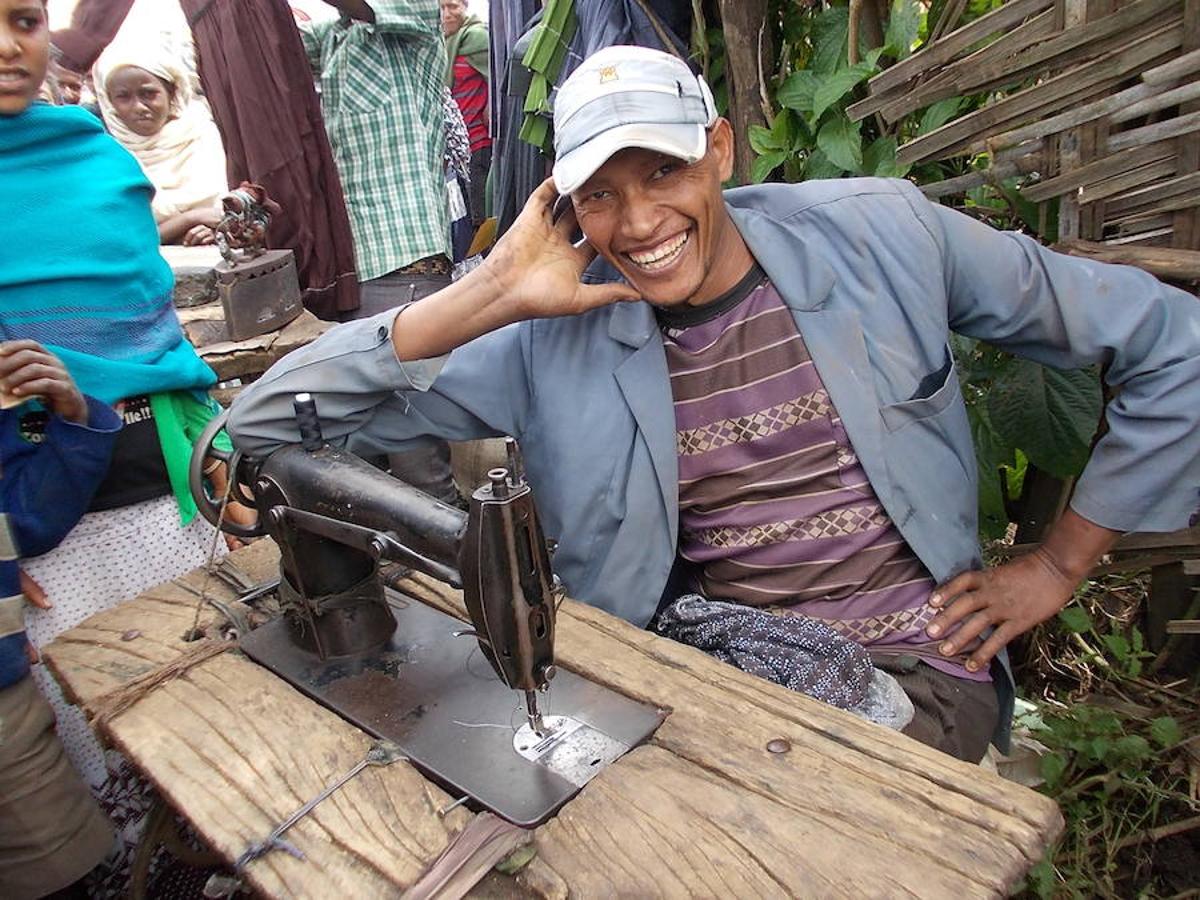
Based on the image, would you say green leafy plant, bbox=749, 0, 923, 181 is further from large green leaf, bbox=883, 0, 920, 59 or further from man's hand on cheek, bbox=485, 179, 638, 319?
man's hand on cheek, bbox=485, 179, 638, 319

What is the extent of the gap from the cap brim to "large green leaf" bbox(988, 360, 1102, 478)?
37.7 inches

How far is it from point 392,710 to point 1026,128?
170cm

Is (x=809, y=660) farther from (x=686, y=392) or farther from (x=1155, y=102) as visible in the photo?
(x=1155, y=102)

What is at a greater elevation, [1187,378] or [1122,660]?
[1187,378]

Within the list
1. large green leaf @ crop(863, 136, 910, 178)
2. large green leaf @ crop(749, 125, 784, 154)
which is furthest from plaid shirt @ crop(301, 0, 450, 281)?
large green leaf @ crop(863, 136, 910, 178)

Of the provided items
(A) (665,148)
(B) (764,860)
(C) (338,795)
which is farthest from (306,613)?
(A) (665,148)

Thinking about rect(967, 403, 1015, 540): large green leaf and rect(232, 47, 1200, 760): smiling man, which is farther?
rect(967, 403, 1015, 540): large green leaf

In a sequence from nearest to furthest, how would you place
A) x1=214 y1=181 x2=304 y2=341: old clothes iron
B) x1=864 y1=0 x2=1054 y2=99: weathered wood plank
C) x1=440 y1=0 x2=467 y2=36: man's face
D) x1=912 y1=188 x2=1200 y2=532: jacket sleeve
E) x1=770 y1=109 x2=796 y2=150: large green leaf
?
1. x1=912 y1=188 x2=1200 y2=532: jacket sleeve
2. x1=864 y1=0 x2=1054 y2=99: weathered wood plank
3. x1=770 y1=109 x2=796 y2=150: large green leaf
4. x1=214 y1=181 x2=304 y2=341: old clothes iron
5. x1=440 y1=0 x2=467 y2=36: man's face

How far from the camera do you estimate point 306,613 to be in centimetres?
150

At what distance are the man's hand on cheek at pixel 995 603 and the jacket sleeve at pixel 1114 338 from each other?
0.46ft

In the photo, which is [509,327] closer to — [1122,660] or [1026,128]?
[1026,128]

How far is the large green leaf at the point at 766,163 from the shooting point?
270 cm

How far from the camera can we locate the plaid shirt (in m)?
3.63

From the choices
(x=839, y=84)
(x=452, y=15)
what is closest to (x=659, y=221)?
(x=839, y=84)
